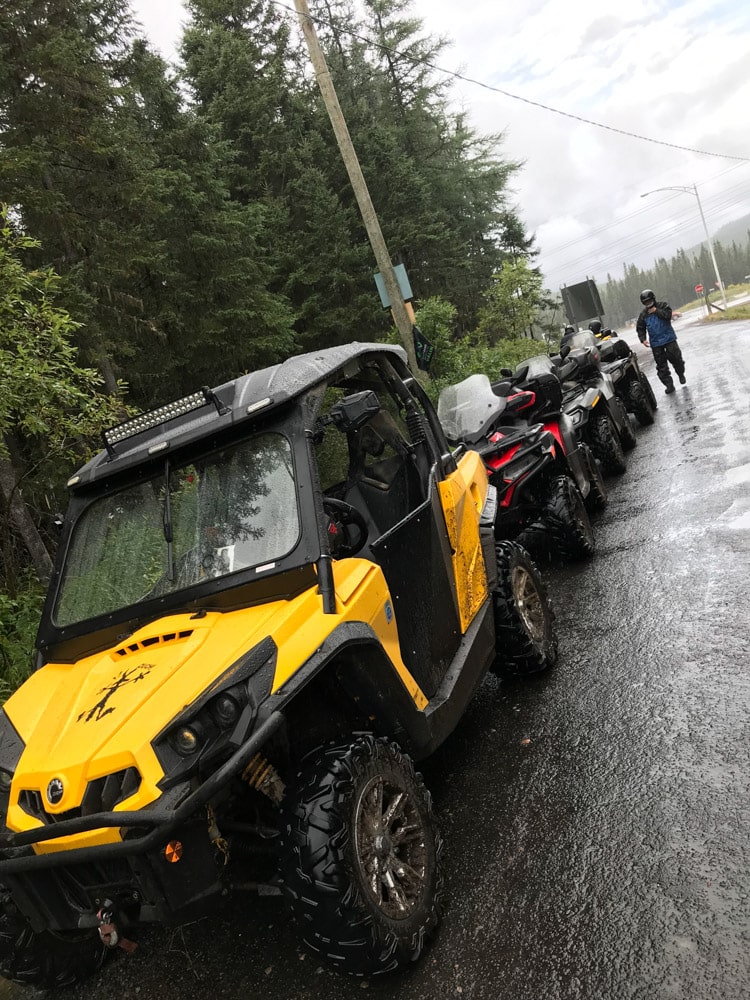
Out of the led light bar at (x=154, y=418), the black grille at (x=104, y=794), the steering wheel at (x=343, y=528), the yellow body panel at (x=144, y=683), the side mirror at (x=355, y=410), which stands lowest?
the black grille at (x=104, y=794)

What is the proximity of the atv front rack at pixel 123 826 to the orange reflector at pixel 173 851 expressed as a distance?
0.30 ft

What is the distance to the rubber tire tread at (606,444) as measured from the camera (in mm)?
8977

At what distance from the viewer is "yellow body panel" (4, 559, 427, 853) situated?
90.7 inches

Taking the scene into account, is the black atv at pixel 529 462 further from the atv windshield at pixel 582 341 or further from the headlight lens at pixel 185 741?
the atv windshield at pixel 582 341

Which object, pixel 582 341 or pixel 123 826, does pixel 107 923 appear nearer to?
pixel 123 826

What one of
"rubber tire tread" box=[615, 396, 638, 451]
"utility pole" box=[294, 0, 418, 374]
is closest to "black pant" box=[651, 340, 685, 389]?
"rubber tire tread" box=[615, 396, 638, 451]

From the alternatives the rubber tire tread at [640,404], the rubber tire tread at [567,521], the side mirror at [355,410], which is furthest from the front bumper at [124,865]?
the rubber tire tread at [640,404]

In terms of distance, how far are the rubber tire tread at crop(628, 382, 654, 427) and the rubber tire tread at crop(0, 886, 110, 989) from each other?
10.8 m

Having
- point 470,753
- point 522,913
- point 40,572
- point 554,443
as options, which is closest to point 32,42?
point 40,572

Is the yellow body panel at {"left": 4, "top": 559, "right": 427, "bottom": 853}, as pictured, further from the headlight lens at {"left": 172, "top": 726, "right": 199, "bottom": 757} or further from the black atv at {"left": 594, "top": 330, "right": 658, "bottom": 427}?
the black atv at {"left": 594, "top": 330, "right": 658, "bottom": 427}

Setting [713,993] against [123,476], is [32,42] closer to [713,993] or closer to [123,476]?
[123,476]

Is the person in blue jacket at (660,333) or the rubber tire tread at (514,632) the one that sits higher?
the person in blue jacket at (660,333)

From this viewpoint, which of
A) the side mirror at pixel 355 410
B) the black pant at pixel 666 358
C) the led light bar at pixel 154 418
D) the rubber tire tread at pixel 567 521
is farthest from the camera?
the black pant at pixel 666 358

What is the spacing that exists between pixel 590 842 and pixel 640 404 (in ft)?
32.8
